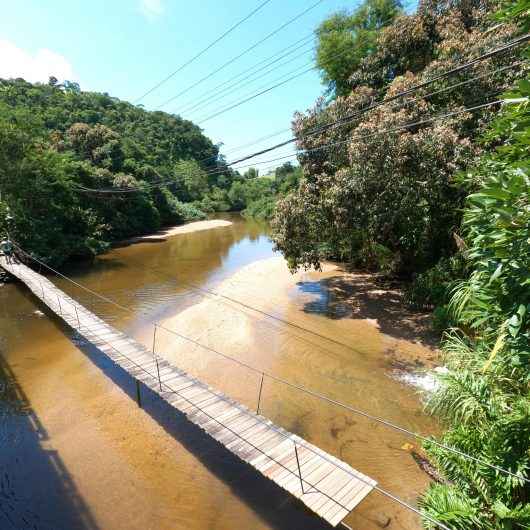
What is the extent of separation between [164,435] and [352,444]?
3.97 m

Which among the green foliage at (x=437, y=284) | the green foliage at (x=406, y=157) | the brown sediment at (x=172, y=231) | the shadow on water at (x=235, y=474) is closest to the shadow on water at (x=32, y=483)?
the shadow on water at (x=235, y=474)

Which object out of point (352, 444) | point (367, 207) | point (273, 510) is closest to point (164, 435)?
point (273, 510)

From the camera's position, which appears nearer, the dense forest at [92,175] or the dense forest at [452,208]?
the dense forest at [452,208]

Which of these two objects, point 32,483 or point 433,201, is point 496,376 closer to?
point 433,201

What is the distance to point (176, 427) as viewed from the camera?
740cm

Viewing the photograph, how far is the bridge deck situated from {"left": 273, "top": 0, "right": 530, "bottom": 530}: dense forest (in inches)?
50.0

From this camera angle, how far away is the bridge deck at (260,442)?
470 centimetres

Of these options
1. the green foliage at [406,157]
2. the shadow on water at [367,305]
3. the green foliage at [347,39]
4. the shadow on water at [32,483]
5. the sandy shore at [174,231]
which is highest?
the green foliage at [347,39]

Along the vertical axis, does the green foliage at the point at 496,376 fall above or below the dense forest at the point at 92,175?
below

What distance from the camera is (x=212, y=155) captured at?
79.7 m

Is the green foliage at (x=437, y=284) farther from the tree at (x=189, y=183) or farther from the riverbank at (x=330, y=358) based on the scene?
the tree at (x=189, y=183)

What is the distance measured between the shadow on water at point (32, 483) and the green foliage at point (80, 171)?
943 centimetres

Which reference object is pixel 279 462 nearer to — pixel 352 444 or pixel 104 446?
pixel 352 444

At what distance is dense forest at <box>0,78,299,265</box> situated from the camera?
61.5ft
